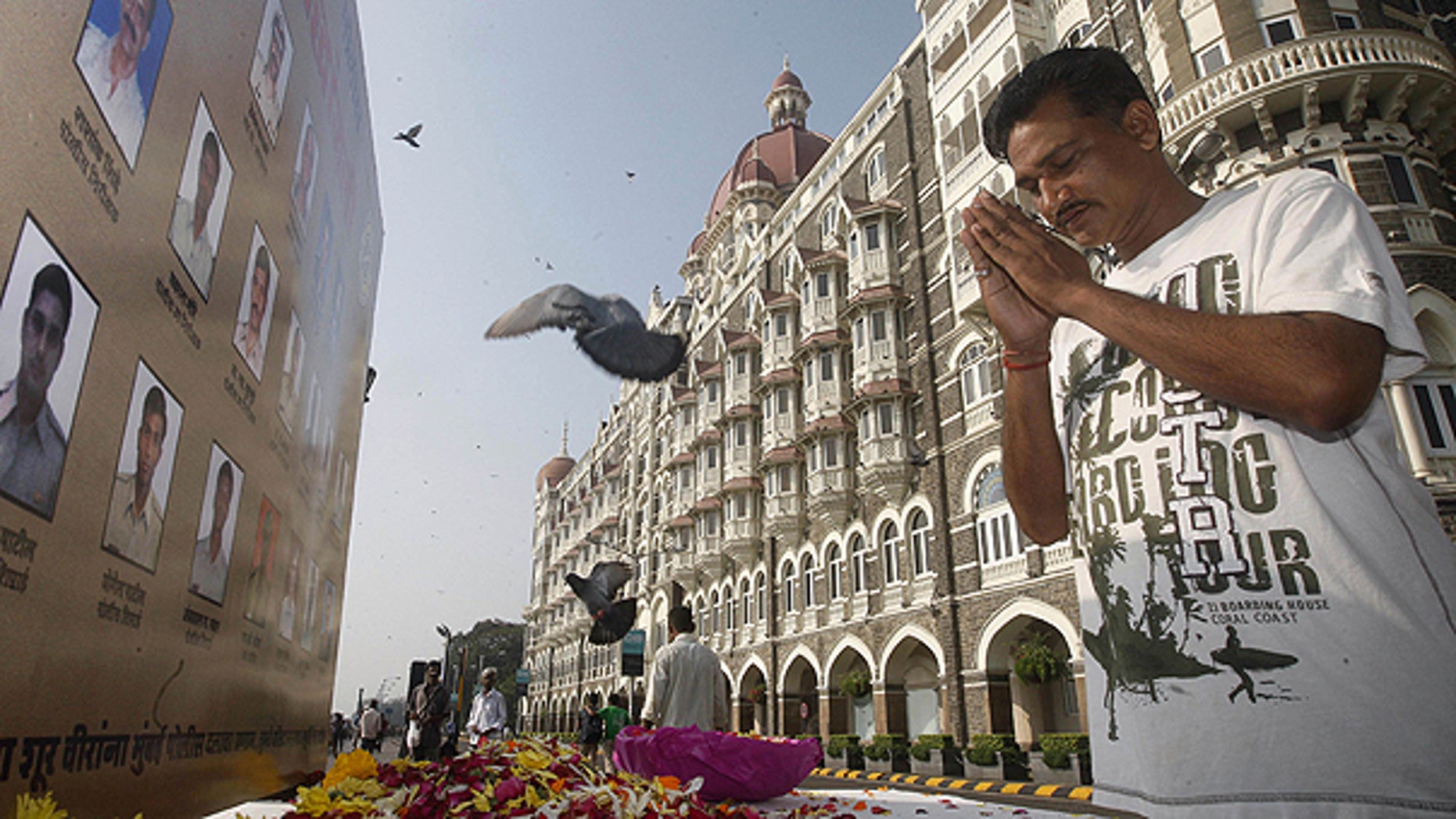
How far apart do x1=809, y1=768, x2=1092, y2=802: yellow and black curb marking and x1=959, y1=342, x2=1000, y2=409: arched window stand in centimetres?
816

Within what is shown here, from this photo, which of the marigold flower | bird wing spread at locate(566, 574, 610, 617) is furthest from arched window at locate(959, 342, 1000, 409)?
the marigold flower

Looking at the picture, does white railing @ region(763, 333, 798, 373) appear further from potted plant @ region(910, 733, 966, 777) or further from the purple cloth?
the purple cloth

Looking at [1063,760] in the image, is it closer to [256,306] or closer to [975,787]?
[975,787]

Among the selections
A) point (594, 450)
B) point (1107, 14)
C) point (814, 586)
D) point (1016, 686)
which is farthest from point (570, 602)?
point (1107, 14)

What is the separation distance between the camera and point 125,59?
1677mm

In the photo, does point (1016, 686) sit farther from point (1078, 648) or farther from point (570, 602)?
point (570, 602)

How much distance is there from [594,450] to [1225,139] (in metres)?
42.4

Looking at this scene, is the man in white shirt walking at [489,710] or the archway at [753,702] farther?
the archway at [753,702]

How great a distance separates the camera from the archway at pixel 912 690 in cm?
2022

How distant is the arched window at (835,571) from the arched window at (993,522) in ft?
17.7

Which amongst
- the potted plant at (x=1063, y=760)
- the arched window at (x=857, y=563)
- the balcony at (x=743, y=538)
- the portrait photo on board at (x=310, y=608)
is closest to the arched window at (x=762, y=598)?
the balcony at (x=743, y=538)

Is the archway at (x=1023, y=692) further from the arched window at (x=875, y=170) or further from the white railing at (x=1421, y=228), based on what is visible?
the arched window at (x=875, y=170)

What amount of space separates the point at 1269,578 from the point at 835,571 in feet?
74.0

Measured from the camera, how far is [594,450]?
5144cm
